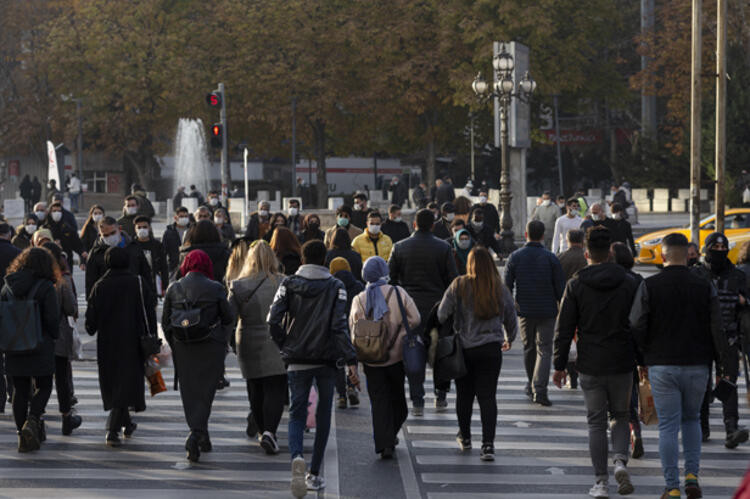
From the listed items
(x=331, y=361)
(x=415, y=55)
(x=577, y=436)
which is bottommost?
(x=577, y=436)

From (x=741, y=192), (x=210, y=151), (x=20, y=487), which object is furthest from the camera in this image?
(x=210, y=151)

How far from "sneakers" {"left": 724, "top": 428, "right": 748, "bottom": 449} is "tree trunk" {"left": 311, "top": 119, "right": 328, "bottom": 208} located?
166 feet

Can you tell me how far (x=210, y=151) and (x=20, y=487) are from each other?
63652 millimetres

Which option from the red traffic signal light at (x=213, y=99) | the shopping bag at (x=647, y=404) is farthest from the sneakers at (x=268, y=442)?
the red traffic signal light at (x=213, y=99)

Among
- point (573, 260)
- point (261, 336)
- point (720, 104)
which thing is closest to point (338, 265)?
point (261, 336)

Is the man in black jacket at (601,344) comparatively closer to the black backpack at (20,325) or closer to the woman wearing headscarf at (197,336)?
the woman wearing headscarf at (197,336)

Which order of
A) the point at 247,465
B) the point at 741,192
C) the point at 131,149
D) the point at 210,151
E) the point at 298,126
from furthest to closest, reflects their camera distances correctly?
the point at 210,151 < the point at 131,149 < the point at 298,126 < the point at 741,192 < the point at 247,465

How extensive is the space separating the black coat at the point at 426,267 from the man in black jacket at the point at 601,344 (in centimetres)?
351

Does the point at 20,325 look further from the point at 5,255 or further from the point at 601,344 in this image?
the point at 601,344

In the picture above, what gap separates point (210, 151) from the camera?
72.4m

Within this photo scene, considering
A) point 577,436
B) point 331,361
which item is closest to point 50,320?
point 331,361

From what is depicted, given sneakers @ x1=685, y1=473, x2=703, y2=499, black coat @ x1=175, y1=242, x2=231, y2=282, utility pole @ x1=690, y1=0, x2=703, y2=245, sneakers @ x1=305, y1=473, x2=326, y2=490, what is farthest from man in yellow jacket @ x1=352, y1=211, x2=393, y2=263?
utility pole @ x1=690, y1=0, x2=703, y2=245

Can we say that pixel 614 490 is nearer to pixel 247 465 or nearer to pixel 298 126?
pixel 247 465

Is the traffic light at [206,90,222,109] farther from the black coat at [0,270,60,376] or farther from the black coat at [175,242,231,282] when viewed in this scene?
the black coat at [0,270,60,376]
